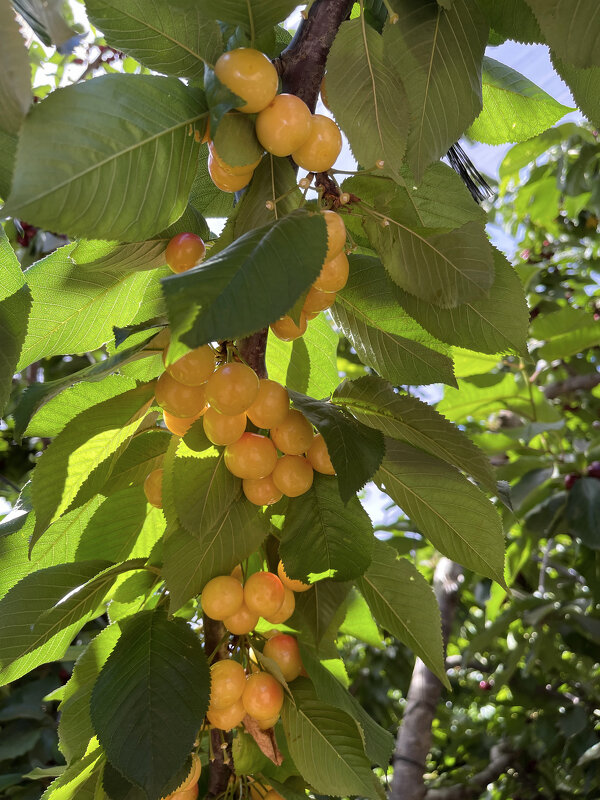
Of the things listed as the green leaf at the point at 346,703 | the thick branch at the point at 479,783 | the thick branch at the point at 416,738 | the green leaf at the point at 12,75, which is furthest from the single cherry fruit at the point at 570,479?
the green leaf at the point at 12,75

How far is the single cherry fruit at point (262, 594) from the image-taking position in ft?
2.43

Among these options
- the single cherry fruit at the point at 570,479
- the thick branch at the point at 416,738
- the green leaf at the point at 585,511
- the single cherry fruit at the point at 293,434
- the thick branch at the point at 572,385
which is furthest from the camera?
the thick branch at the point at 572,385

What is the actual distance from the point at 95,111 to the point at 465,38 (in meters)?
0.37

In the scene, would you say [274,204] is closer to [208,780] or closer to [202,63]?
[202,63]

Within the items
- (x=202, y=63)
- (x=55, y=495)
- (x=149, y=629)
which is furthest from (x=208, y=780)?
(x=202, y=63)

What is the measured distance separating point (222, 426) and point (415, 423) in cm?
19

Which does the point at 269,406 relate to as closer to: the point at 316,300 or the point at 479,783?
the point at 316,300

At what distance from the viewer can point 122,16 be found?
0.58 m

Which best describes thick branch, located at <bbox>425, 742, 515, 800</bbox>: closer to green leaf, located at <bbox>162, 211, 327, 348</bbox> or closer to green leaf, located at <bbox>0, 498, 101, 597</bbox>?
green leaf, located at <bbox>0, 498, 101, 597</bbox>

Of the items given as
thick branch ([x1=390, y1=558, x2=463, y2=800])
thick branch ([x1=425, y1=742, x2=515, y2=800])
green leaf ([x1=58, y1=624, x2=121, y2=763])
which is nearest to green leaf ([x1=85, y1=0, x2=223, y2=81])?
green leaf ([x1=58, y1=624, x2=121, y2=763])

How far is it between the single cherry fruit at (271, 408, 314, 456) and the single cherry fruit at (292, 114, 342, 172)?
0.22 metres

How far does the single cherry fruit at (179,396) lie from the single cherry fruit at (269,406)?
47 millimetres

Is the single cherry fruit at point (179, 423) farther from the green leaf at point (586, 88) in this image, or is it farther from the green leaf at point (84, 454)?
the green leaf at point (586, 88)

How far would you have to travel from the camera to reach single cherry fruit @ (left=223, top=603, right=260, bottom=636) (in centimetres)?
75
